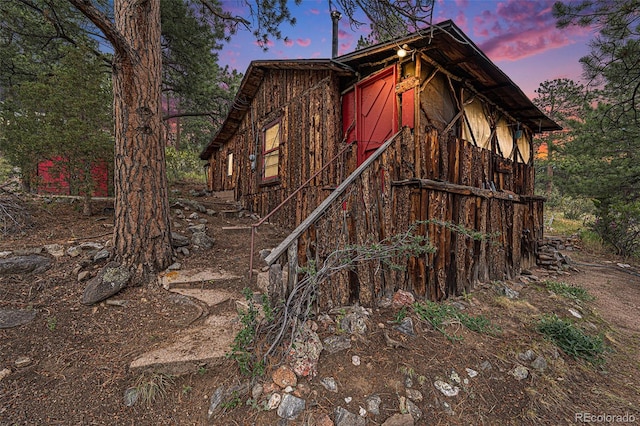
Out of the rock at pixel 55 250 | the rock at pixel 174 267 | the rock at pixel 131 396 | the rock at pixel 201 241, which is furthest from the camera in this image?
→ the rock at pixel 201 241

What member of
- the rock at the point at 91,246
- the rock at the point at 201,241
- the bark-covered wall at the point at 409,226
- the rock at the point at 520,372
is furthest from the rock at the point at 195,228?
the rock at the point at 520,372

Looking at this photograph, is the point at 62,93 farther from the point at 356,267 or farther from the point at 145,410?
the point at 356,267

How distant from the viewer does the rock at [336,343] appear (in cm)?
241

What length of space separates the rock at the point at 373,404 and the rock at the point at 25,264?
4.20 meters

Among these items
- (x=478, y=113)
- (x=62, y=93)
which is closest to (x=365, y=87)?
(x=478, y=113)

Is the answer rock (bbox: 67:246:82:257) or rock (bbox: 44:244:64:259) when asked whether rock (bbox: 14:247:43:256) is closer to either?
rock (bbox: 44:244:64:259)

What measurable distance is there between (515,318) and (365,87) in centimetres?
473

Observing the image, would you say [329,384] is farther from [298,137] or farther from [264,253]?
[298,137]

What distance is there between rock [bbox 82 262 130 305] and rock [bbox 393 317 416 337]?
3.33 meters

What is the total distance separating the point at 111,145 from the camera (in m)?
4.88

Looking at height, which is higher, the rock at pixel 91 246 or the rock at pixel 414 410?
the rock at pixel 91 246

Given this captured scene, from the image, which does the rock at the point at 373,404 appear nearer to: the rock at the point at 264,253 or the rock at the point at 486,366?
the rock at the point at 486,366

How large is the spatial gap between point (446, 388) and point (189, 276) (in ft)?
10.7

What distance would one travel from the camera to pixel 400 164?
3.73 meters
